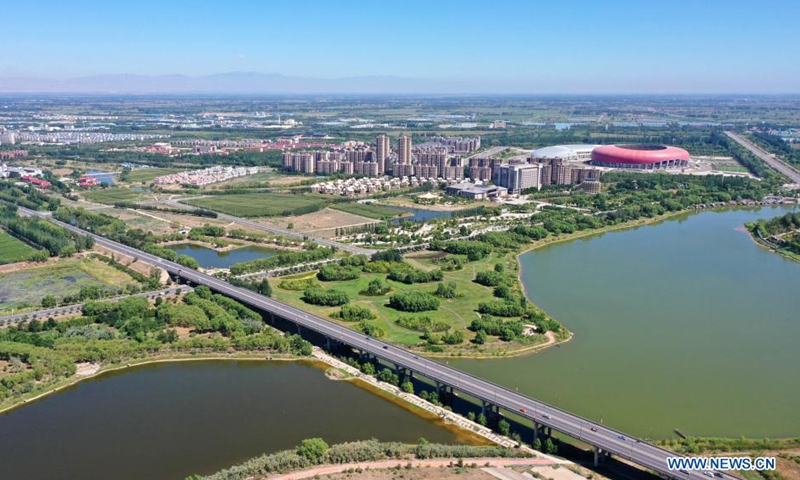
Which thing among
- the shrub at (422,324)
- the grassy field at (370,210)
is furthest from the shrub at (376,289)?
the grassy field at (370,210)

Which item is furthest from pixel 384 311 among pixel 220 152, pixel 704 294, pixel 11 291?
pixel 220 152

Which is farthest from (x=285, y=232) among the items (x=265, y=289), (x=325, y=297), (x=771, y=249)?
(x=771, y=249)

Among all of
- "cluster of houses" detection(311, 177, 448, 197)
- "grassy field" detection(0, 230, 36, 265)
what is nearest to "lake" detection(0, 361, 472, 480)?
"grassy field" detection(0, 230, 36, 265)

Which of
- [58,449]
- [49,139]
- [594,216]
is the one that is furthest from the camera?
[49,139]

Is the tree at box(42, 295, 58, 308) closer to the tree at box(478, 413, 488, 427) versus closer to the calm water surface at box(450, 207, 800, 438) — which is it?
the calm water surface at box(450, 207, 800, 438)

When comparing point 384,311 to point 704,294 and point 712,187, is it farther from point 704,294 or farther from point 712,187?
point 712,187

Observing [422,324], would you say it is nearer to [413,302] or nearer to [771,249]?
[413,302]
